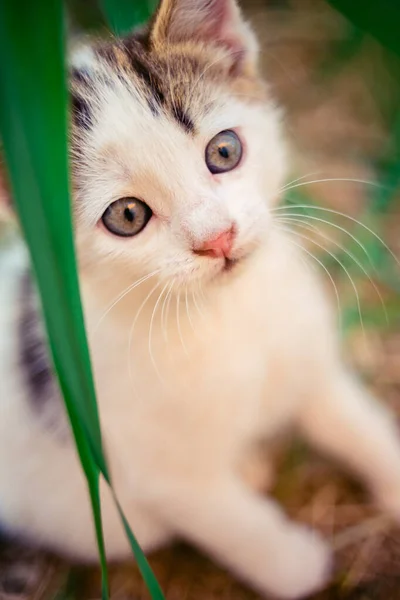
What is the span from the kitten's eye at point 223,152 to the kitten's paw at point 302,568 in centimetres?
51

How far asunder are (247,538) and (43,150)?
572 millimetres

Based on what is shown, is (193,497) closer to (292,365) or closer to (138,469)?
(138,469)

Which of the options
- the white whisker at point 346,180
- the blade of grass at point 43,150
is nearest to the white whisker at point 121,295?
the blade of grass at point 43,150

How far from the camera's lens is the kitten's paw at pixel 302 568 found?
2.50ft

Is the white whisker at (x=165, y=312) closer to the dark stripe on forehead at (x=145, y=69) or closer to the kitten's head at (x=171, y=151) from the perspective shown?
the kitten's head at (x=171, y=151)

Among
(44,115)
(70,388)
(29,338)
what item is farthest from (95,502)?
(44,115)

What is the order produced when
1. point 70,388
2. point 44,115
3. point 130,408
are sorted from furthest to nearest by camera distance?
1. point 130,408
2. point 70,388
3. point 44,115

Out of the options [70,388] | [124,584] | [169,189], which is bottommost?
[124,584]

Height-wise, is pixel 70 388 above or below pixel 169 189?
below

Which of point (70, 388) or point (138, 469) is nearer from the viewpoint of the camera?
point (70, 388)

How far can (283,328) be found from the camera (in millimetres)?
746

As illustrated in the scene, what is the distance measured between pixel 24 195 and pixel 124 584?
0.56 meters

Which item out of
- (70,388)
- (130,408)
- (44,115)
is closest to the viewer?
(44,115)

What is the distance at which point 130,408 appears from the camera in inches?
26.8
